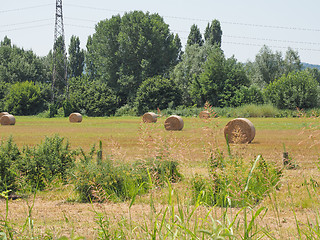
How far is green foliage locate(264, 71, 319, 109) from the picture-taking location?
43281mm

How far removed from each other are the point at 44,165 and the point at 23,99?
50.8 metres

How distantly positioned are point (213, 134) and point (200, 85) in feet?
161

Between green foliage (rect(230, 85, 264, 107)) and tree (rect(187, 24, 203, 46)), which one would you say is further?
tree (rect(187, 24, 203, 46))

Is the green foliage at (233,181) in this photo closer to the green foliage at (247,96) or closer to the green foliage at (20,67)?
the green foliage at (247,96)

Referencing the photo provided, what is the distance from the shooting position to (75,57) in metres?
72.6

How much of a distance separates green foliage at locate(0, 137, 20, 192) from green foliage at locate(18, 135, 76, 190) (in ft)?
0.76

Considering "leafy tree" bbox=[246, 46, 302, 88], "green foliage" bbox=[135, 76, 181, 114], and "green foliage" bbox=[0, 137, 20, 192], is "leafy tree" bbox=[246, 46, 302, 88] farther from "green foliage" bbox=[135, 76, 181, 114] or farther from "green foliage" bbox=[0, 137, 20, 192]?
"green foliage" bbox=[0, 137, 20, 192]

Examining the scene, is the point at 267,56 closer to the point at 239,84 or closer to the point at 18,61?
the point at 239,84

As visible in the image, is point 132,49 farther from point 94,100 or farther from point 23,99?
point 23,99

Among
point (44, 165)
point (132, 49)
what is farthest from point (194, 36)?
point (44, 165)

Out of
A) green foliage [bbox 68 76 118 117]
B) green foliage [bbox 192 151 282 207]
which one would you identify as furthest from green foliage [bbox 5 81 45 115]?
green foliage [bbox 192 151 282 207]

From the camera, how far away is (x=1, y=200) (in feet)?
25.9

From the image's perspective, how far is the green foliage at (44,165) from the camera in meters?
8.57

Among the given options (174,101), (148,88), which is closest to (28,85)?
(148,88)
